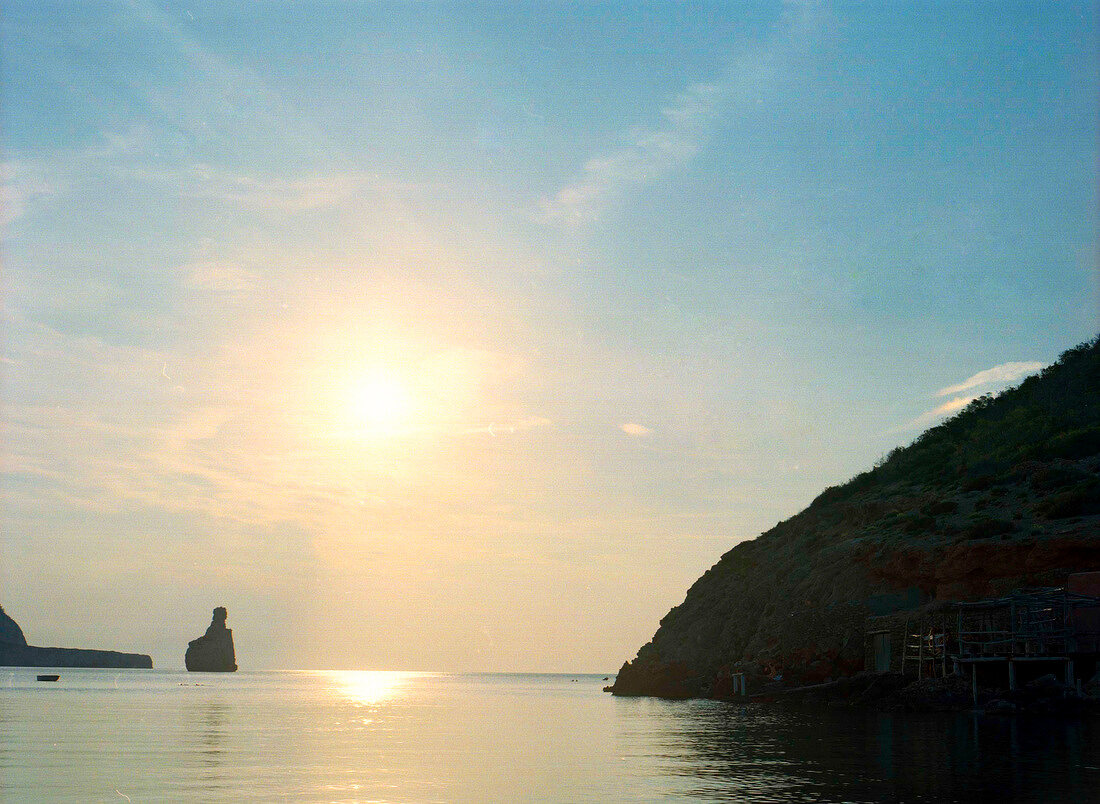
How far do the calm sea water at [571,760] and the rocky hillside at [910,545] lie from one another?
13.8 metres

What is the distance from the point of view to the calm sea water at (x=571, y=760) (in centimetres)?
3139

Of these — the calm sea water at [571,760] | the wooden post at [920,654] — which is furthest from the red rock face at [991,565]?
→ the calm sea water at [571,760]

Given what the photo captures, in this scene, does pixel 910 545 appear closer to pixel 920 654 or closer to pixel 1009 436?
pixel 920 654

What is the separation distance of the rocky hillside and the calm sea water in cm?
1378

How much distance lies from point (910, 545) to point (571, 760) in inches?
1781

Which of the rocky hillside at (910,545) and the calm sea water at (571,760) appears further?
the rocky hillside at (910,545)

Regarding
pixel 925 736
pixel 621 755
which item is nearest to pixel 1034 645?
pixel 925 736

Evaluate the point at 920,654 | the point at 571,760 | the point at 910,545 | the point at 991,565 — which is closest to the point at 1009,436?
the point at 910,545

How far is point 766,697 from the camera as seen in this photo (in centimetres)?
8381

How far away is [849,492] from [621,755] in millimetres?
74983

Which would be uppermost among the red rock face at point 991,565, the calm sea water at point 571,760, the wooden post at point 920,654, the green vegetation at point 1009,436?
the green vegetation at point 1009,436

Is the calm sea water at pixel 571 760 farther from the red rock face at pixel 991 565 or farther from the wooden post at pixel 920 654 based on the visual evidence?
the red rock face at pixel 991 565

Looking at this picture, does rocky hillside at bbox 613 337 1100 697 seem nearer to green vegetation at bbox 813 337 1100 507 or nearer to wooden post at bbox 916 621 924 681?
green vegetation at bbox 813 337 1100 507

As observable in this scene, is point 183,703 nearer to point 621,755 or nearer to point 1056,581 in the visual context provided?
point 621,755
